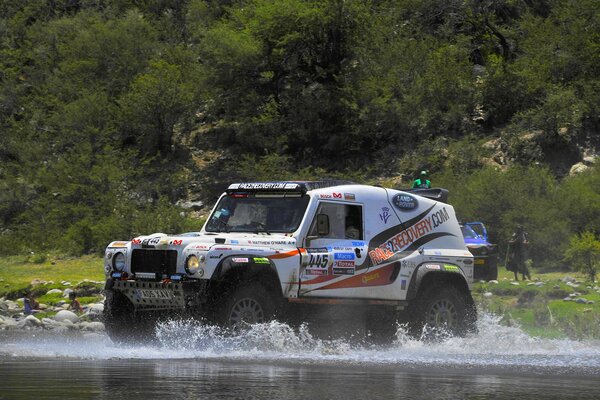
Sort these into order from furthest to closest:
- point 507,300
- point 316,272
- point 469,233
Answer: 1. point 469,233
2. point 507,300
3. point 316,272

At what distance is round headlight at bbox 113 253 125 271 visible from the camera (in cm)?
1474

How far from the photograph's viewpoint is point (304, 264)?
1489 cm

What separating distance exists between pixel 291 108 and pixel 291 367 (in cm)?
3763

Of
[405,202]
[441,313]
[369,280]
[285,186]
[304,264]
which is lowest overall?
[441,313]

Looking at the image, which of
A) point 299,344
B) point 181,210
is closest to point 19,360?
point 299,344

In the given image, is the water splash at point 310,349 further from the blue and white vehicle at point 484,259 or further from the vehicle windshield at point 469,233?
the vehicle windshield at point 469,233

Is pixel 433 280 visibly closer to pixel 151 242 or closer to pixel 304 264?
pixel 304 264

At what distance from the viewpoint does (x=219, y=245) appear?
1400 cm

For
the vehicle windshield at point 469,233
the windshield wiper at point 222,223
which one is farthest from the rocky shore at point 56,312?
the vehicle windshield at point 469,233

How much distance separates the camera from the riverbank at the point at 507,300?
64.1 ft

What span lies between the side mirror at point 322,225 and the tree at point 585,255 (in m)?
13.6

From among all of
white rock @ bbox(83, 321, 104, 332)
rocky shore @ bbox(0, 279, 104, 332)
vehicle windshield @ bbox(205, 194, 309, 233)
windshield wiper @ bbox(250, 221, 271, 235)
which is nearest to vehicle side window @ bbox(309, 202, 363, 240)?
vehicle windshield @ bbox(205, 194, 309, 233)

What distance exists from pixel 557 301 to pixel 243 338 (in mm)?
9378

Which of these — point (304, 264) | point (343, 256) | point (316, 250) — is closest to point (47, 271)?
point (343, 256)
